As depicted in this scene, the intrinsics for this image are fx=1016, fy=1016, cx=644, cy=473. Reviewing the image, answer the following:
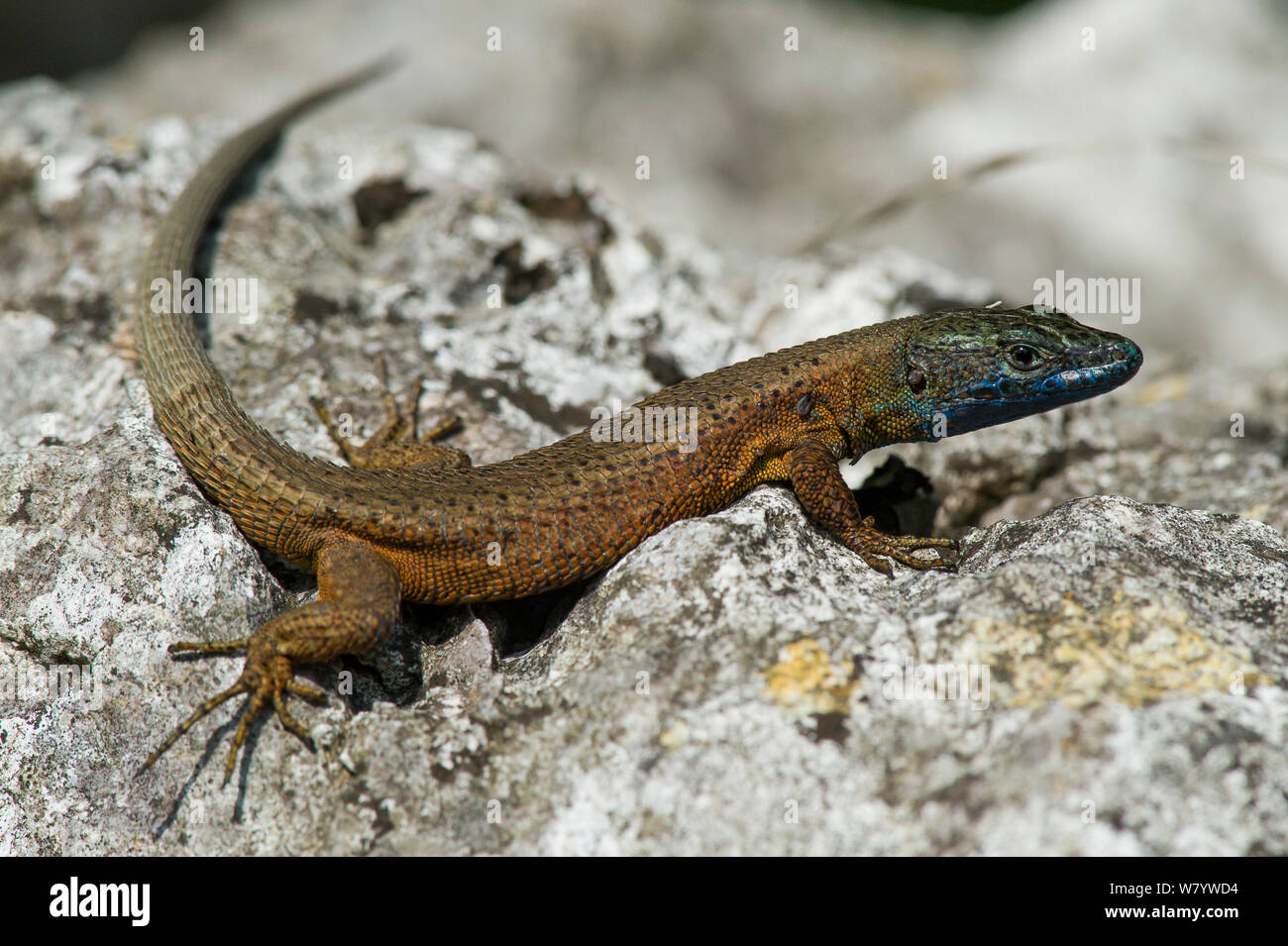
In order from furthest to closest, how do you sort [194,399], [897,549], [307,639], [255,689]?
[194,399]
[897,549]
[307,639]
[255,689]

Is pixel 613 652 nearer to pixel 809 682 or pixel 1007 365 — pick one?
pixel 809 682

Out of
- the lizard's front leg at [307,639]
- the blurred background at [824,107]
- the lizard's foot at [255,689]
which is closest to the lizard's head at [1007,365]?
the lizard's front leg at [307,639]

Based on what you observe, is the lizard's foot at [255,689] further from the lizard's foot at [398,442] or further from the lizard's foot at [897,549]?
the lizard's foot at [897,549]

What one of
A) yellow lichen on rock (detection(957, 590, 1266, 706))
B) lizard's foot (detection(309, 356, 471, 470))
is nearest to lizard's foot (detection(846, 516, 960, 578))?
yellow lichen on rock (detection(957, 590, 1266, 706))

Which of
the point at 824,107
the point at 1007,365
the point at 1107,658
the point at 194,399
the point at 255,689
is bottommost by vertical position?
the point at 255,689

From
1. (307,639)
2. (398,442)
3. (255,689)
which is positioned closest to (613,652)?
(307,639)
